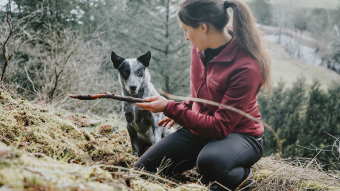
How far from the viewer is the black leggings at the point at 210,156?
240cm

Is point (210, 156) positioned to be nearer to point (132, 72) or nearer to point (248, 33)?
point (248, 33)

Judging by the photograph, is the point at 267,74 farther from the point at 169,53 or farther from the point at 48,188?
the point at 169,53

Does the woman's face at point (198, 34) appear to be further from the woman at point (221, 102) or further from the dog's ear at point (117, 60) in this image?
the dog's ear at point (117, 60)

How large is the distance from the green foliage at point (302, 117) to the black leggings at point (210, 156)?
9.87 metres

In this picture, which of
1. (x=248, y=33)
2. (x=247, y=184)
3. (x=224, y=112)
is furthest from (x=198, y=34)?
(x=247, y=184)

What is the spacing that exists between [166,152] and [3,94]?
156 cm

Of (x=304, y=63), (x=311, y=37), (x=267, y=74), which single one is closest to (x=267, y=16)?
(x=311, y=37)

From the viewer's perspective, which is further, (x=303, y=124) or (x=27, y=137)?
(x=303, y=124)

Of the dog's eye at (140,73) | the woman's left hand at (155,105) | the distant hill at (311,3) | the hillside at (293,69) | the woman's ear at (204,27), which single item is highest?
the distant hill at (311,3)

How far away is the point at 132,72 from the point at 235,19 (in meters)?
1.66

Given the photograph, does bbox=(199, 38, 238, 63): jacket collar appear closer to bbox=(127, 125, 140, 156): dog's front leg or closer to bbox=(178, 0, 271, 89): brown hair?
bbox=(178, 0, 271, 89): brown hair

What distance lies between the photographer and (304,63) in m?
47.5

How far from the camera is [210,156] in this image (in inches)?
93.9

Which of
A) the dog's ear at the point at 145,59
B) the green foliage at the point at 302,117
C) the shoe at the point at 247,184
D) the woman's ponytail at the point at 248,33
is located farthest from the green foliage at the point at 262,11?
the shoe at the point at 247,184
